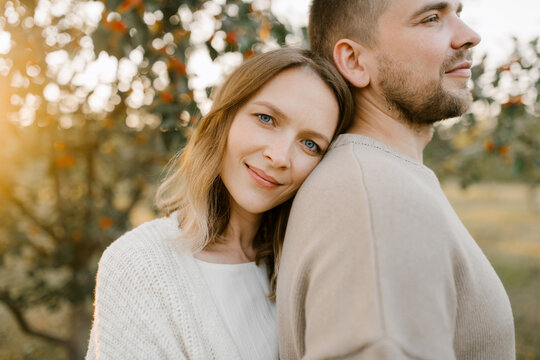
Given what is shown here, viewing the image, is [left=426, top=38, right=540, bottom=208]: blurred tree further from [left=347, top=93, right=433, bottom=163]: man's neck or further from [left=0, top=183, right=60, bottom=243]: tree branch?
[left=0, top=183, right=60, bottom=243]: tree branch

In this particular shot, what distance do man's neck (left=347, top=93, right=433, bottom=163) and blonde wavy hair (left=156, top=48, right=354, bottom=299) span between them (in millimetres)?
50

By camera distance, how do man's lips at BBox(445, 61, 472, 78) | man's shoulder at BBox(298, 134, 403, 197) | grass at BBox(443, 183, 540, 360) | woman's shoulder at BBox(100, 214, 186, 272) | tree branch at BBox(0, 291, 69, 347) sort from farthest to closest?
grass at BBox(443, 183, 540, 360)
tree branch at BBox(0, 291, 69, 347)
man's lips at BBox(445, 61, 472, 78)
woman's shoulder at BBox(100, 214, 186, 272)
man's shoulder at BBox(298, 134, 403, 197)

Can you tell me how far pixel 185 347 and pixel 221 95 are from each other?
0.87 metres

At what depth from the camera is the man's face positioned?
1477mm

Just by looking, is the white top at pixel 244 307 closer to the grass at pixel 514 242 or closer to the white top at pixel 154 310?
the white top at pixel 154 310

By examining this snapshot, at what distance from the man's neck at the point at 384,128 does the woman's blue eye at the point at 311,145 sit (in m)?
0.17

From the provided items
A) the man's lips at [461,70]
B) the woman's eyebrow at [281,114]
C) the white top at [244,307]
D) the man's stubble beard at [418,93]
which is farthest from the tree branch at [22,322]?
the man's lips at [461,70]

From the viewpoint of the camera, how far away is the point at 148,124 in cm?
347

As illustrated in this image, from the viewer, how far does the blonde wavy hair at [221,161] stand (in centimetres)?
150

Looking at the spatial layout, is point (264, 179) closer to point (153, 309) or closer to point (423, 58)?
point (153, 309)

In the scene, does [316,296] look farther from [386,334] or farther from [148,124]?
[148,124]

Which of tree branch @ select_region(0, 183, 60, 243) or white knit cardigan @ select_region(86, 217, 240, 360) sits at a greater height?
white knit cardigan @ select_region(86, 217, 240, 360)

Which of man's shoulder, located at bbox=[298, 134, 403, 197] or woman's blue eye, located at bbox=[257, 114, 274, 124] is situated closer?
man's shoulder, located at bbox=[298, 134, 403, 197]

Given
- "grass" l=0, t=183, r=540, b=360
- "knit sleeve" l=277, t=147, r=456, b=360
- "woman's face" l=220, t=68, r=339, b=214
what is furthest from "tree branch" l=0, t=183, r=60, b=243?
"knit sleeve" l=277, t=147, r=456, b=360
